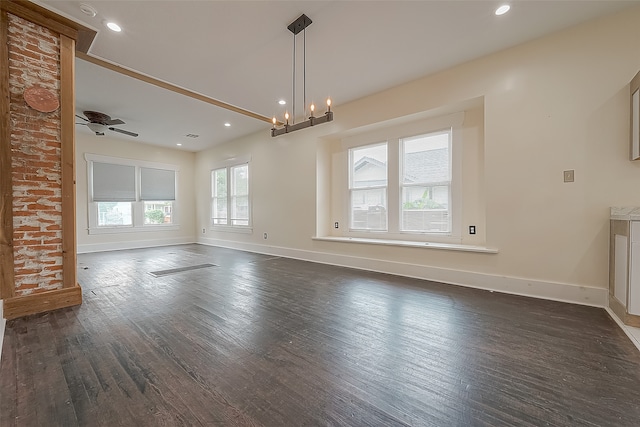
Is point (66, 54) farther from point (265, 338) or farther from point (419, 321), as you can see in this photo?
point (419, 321)

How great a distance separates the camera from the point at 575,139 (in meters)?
2.86

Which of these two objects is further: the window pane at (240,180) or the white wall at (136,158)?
the window pane at (240,180)

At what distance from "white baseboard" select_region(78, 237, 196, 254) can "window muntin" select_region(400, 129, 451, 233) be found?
278 inches

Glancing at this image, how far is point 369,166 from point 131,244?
6.94 m

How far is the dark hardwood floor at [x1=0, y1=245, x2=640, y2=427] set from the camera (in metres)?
1.32

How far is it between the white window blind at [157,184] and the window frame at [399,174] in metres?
5.75

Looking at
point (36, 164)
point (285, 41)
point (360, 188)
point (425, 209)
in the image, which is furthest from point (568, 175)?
point (36, 164)

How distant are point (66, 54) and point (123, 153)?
5.11 meters

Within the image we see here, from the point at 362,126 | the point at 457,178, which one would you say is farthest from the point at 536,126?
the point at 362,126

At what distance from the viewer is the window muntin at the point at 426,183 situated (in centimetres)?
413

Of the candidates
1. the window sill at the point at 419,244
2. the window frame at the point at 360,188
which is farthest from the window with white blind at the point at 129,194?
the window frame at the point at 360,188

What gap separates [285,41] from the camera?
10.00 feet

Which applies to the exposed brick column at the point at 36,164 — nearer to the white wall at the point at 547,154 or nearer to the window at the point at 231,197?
the window at the point at 231,197

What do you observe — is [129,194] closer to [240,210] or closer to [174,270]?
[240,210]
